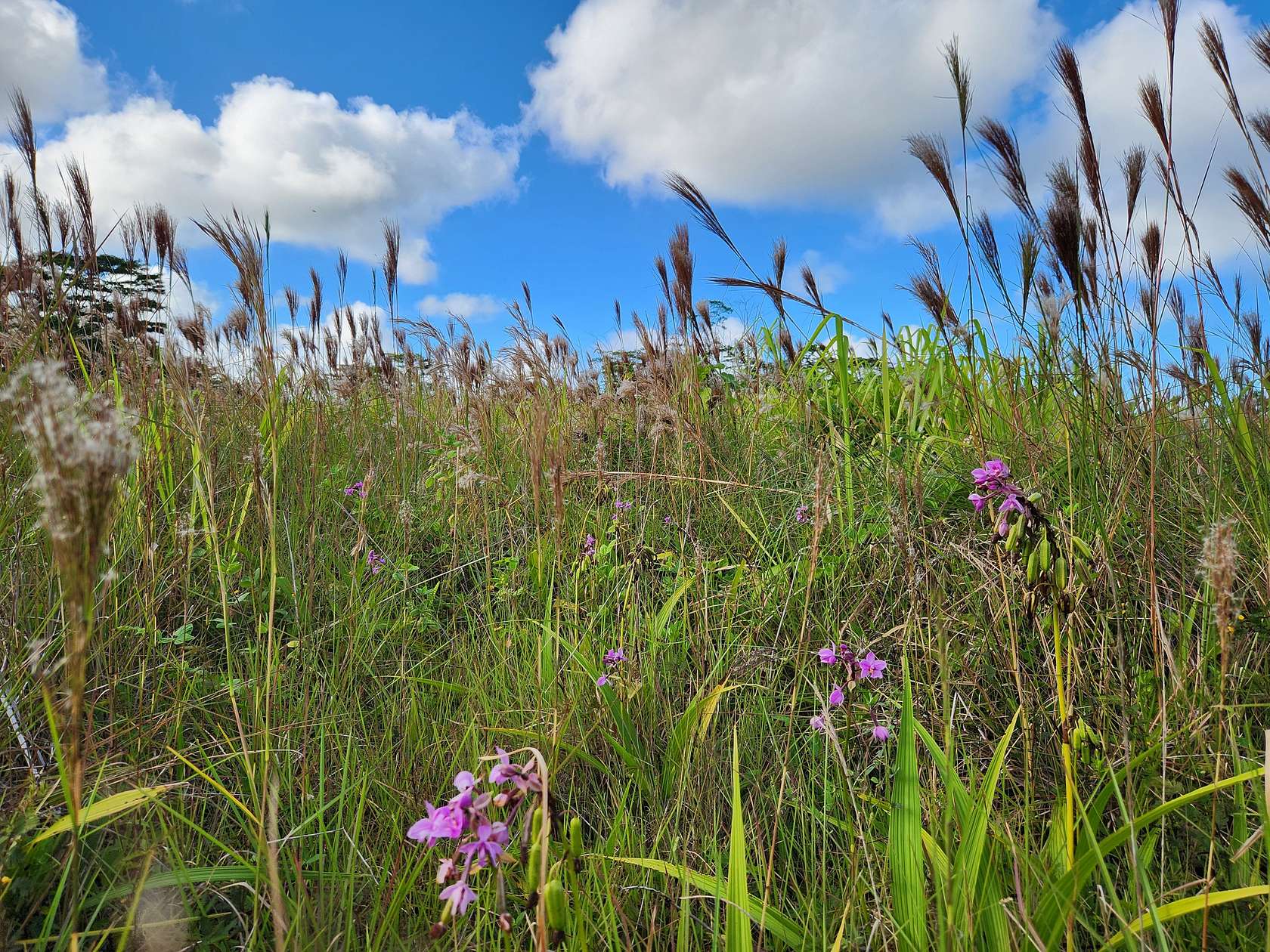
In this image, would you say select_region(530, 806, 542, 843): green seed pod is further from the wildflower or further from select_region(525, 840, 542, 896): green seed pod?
the wildflower

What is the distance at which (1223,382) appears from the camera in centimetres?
209

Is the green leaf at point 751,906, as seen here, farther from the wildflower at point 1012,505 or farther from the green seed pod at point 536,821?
the wildflower at point 1012,505

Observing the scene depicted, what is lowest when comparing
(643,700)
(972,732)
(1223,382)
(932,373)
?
(972,732)

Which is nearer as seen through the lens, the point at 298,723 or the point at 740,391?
the point at 298,723

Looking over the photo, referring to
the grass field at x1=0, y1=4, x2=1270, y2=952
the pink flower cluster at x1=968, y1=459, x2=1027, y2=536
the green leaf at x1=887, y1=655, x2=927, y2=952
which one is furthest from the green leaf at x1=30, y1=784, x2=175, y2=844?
the pink flower cluster at x1=968, y1=459, x2=1027, y2=536

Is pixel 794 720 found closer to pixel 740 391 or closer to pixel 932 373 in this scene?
pixel 932 373

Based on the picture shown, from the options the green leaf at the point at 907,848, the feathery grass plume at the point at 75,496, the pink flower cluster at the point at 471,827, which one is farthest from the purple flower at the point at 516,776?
the green leaf at the point at 907,848

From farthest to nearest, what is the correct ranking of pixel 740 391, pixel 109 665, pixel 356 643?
pixel 740 391
pixel 356 643
pixel 109 665

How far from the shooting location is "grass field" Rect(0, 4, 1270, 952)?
3.26 ft

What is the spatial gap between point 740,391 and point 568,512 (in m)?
2.17

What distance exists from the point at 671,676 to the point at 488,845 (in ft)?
4.02

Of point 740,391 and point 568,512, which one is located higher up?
point 740,391

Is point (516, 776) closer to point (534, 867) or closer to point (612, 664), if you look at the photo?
point (534, 867)

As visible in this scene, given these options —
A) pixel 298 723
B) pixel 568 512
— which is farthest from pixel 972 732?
pixel 568 512
